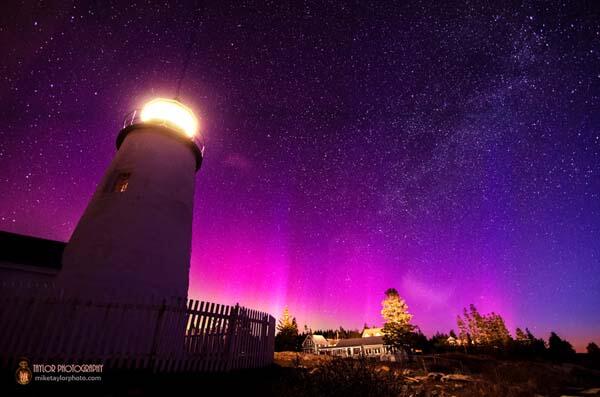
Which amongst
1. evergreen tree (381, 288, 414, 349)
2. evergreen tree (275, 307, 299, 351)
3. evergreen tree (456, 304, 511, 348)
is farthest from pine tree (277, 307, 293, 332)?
evergreen tree (456, 304, 511, 348)

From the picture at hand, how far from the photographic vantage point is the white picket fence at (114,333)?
6.88 m

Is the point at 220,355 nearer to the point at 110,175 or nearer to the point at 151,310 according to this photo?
the point at 151,310

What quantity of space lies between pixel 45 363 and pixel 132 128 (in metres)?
8.86

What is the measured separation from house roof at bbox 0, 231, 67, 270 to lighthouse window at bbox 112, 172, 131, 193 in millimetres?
6782

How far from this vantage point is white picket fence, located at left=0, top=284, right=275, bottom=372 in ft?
22.6

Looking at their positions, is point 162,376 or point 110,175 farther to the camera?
point 110,175

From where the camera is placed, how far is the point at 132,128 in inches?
476

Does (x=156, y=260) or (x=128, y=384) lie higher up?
(x=156, y=260)

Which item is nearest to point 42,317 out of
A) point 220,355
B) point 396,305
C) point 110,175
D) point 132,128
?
point 220,355

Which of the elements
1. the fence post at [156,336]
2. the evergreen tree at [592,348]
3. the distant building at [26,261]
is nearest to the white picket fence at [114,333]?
the fence post at [156,336]

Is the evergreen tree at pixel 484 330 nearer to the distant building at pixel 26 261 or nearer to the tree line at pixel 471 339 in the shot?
the tree line at pixel 471 339

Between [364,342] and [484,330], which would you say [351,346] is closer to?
[364,342]

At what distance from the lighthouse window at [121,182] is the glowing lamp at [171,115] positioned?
9.11ft

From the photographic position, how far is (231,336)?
8.83 meters
